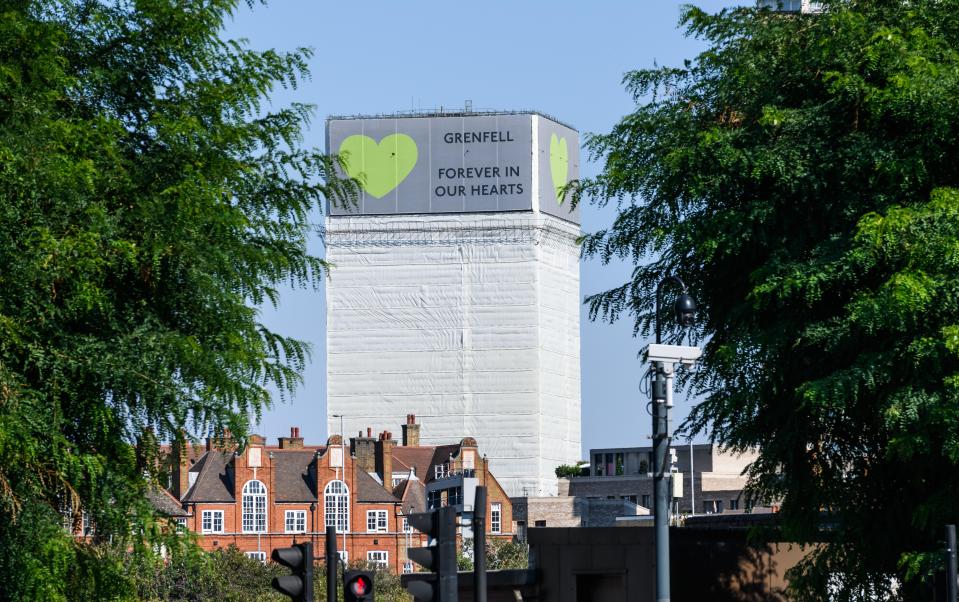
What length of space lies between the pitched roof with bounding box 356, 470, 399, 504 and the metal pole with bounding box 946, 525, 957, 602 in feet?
366

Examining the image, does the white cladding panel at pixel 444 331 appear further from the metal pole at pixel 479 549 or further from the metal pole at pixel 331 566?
the metal pole at pixel 479 549

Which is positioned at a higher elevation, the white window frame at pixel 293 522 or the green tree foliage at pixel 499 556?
the white window frame at pixel 293 522

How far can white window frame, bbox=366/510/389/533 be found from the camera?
415 feet

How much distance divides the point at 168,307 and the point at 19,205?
2.47 m

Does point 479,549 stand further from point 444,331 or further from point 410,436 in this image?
point 444,331

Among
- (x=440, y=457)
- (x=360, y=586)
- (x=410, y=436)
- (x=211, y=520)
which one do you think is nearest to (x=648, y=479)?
(x=440, y=457)

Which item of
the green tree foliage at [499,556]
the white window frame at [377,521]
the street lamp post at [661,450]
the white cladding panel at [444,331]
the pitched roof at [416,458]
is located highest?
the white cladding panel at [444,331]

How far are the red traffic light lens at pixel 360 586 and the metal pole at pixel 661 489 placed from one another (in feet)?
15.1

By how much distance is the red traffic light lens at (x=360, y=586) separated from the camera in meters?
15.8

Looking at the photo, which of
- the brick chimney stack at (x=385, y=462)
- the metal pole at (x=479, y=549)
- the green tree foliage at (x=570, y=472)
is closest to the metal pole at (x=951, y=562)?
the metal pole at (x=479, y=549)

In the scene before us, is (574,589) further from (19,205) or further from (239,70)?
(19,205)

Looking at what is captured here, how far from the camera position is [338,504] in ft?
413

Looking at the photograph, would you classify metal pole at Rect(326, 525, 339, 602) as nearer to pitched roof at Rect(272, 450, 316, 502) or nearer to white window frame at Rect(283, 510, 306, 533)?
pitched roof at Rect(272, 450, 316, 502)

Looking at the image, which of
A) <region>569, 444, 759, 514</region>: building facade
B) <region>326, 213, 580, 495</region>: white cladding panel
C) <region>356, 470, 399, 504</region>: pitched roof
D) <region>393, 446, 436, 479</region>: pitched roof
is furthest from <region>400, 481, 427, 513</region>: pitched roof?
<region>326, 213, 580, 495</region>: white cladding panel
